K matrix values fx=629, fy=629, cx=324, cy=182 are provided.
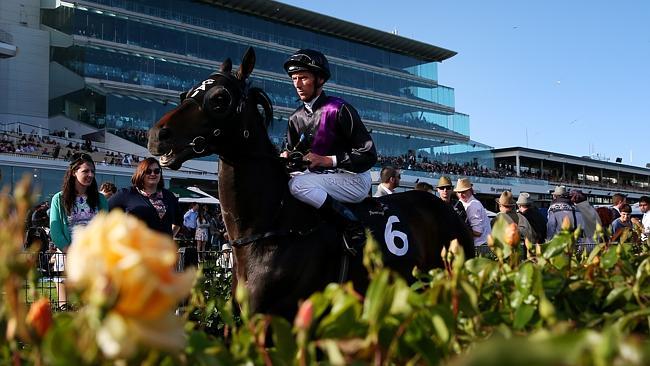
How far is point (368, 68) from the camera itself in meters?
53.2

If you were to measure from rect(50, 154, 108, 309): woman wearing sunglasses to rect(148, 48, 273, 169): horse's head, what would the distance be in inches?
78.0

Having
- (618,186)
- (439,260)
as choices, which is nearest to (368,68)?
(618,186)

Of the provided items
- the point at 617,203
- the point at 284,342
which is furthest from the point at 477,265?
the point at 617,203

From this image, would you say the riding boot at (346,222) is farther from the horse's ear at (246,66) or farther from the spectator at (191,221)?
the spectator at (191,221)

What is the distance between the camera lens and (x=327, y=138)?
12.2 ft

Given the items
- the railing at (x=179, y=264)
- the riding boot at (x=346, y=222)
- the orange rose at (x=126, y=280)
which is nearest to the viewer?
the orange rose at (x=126, y=280)

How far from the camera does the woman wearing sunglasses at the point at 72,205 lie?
16.1 feet

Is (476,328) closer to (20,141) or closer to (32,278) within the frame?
(32,278)

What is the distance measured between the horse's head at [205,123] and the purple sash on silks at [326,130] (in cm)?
46

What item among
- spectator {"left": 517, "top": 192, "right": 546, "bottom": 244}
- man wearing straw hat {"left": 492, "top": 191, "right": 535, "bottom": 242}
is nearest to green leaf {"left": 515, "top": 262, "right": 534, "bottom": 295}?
man wearing straw hat {"left": 492, "top": 191, "right": 535, "bottom": 242}

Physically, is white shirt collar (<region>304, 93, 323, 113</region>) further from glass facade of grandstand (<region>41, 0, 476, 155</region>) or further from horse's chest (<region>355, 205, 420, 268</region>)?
glass facade of grandstand (<region>41, 0, 476, 155</region>)

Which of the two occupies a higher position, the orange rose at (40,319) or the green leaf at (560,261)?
the green leaf at (560,261)

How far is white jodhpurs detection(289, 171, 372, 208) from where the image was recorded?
10.9 feet

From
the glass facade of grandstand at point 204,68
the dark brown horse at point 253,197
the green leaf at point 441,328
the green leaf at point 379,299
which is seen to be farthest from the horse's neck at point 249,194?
the glass facade of grandstand at point 204,68
